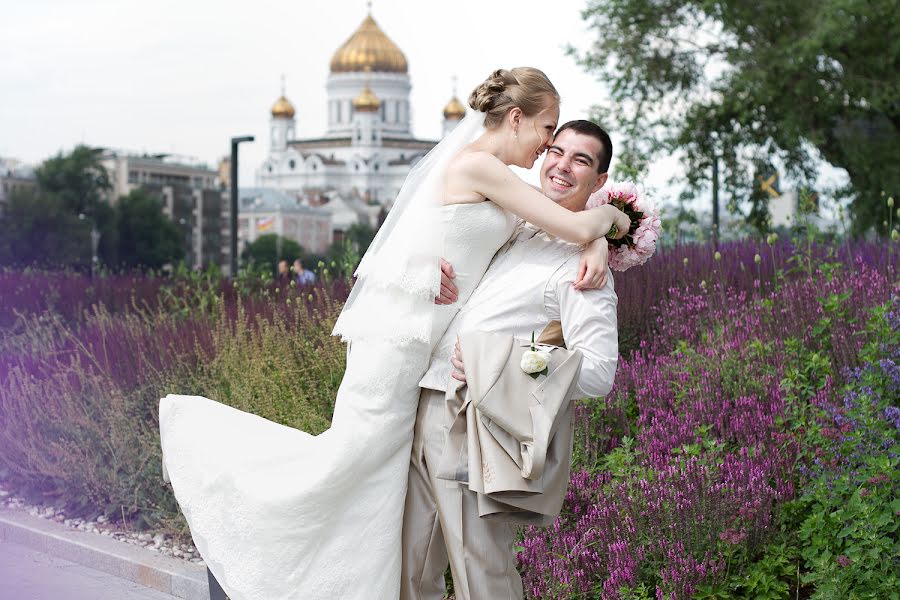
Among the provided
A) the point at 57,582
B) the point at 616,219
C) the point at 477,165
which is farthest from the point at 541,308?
the point at 57,582

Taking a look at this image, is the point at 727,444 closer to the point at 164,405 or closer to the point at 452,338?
the point at 452,338

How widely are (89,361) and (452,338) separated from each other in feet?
19.3

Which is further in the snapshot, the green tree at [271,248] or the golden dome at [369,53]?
the golden dome at [369,53]

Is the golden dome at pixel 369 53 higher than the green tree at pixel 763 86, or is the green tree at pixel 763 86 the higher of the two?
the golden dome at pixel 369 53

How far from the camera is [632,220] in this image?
12.2ft

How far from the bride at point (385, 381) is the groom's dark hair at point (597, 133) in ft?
0.32

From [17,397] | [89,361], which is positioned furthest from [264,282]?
[17,397]

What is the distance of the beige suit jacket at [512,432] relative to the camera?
129 inches

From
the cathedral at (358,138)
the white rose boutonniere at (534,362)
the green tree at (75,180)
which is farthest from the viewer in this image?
the cathedral at (358,138)

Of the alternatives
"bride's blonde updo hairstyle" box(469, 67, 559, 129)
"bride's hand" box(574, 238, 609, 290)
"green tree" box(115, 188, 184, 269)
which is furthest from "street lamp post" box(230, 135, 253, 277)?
"green tree" box(115, 188, 184, 269)

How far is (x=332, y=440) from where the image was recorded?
3.73 meters

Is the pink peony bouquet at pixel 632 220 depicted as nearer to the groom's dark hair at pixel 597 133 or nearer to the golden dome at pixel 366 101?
the groom's dark hair at pixel 597 133

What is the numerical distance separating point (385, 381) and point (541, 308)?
0.54 metres

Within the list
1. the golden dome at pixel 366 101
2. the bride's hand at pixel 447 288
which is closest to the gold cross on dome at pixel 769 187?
the bride's hand at pixel 447 288
